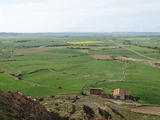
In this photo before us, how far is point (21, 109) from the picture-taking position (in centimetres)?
2508

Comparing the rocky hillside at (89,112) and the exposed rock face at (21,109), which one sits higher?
the exposed rock face at (21,109)

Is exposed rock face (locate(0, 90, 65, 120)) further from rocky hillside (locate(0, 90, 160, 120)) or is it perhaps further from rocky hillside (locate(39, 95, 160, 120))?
rocky hillside (locate(39, 95, 160, 120))

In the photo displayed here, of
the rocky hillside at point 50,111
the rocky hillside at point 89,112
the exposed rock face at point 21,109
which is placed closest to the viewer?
the exposed rock face at point 21,109

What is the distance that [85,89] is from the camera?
5294cm

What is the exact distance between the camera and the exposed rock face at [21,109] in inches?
921

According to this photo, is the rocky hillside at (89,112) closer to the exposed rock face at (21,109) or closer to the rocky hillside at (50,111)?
the rocky hillside at (50,111)

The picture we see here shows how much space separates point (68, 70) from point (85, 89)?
2559 centimetres

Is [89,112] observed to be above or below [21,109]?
below

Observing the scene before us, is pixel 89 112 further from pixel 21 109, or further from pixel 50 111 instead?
pixel 21 109

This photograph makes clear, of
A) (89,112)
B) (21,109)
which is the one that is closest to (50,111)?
(21,109)

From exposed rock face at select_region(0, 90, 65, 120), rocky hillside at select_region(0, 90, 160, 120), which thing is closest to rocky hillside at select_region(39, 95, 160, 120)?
rocky hillside at select_region(0, 90, 160, 120)

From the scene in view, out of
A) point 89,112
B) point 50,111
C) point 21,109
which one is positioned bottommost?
point 89,112

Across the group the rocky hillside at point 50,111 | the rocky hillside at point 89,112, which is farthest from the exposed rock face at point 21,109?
the rocky hillside at point 89,112

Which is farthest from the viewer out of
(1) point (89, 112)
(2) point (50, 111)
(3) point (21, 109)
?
(1) point (89, 112)
